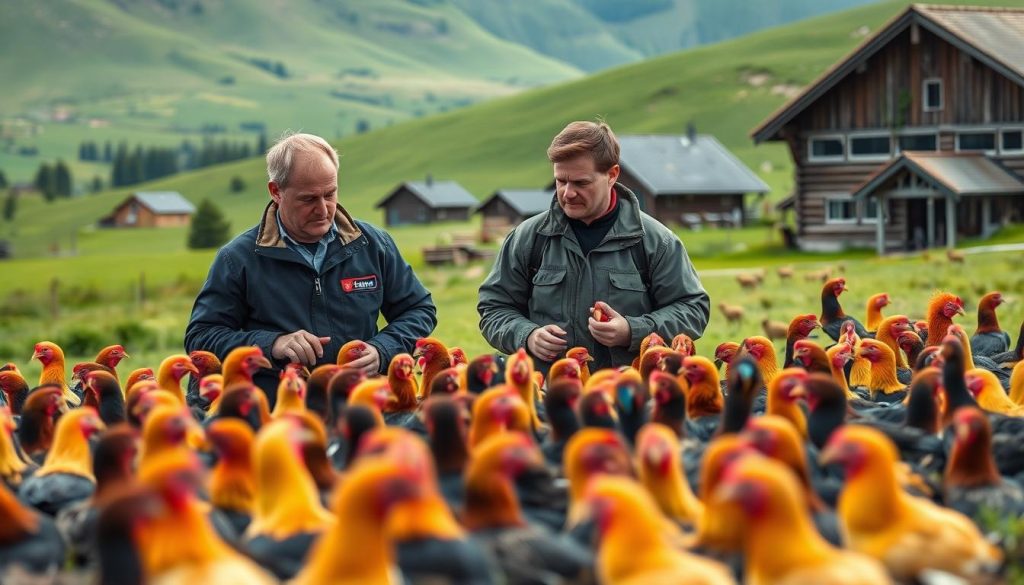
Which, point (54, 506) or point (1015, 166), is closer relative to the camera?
point (54, 506)

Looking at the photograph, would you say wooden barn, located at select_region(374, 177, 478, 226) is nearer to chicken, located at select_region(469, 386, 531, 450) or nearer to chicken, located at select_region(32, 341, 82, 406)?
chicken, located at select_region(32, 341, 82, 406)

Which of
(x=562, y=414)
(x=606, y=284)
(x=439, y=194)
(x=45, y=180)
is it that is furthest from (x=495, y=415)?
(x=45, y=180)

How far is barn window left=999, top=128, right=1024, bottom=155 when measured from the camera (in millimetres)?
54459

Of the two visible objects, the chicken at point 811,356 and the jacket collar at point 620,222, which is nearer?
the chicken at point 811,356

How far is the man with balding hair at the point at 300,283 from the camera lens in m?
10.3

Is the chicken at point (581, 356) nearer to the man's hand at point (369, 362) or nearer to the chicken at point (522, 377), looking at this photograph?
the chicken at point (522, 377)

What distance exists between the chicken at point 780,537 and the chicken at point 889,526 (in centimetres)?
61

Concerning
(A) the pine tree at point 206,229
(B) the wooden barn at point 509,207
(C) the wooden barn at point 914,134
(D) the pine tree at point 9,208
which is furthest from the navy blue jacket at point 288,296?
(D) the pine tree at point 9,208

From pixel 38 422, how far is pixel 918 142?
5277cm

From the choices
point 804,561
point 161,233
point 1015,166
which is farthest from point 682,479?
point 161,233

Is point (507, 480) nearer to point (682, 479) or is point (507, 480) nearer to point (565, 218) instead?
point (682, 479)

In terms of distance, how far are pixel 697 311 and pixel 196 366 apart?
418 cm

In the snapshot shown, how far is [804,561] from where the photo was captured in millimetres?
5207

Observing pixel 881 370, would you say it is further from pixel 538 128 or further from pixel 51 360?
pixel 538 128
